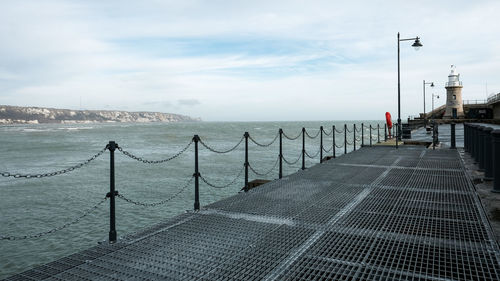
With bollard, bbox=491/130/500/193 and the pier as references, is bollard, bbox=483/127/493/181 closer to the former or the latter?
the pier

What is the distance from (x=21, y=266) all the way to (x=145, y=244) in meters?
6.40

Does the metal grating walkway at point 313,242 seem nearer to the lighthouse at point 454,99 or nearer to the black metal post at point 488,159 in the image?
the black metal post at point 488,159

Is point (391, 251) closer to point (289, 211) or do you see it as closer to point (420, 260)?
point (420, 260)

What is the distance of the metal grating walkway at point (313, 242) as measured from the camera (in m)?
3.52

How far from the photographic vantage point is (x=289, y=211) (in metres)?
5.71

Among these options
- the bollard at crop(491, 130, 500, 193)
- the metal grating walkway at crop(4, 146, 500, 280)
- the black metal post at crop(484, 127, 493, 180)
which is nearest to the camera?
the metal grating walkway at crop(4, 146, 500, 280)

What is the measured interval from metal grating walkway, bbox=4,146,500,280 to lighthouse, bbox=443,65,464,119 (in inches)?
2657

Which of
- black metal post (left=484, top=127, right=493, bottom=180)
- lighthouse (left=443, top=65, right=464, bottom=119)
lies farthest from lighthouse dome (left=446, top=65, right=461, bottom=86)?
Answer: black metal post (left=484, top=127, right=493, bottom=180)

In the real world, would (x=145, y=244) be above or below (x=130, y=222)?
above

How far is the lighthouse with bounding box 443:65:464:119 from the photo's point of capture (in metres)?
65.1

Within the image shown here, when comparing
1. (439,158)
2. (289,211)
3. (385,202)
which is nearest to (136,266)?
(289,211)

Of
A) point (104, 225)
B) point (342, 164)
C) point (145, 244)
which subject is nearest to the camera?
point (145, 244)

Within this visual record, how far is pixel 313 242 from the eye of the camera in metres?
4.30

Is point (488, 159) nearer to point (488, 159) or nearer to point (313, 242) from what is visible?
point (488, 159)
